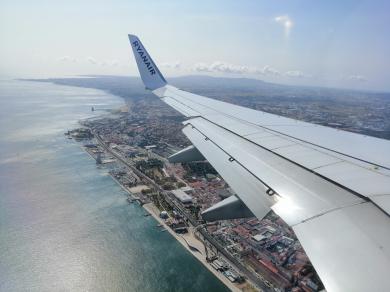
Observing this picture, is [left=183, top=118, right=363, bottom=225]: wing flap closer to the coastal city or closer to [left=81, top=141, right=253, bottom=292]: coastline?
the coastal city

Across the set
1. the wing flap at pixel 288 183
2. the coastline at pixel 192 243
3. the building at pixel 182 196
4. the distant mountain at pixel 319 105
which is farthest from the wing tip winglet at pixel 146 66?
the distant mountain at pixel 319 105

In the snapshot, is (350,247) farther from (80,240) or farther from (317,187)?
(80,240)

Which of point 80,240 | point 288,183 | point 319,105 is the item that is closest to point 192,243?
point 80,240

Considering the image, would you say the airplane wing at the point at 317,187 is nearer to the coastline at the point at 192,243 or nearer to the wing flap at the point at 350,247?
the wing flap at the point at 350,247

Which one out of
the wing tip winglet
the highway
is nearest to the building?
the highway

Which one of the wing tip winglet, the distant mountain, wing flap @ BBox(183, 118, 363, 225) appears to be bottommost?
the distant mountain

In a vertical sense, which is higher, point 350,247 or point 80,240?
point 350,247
